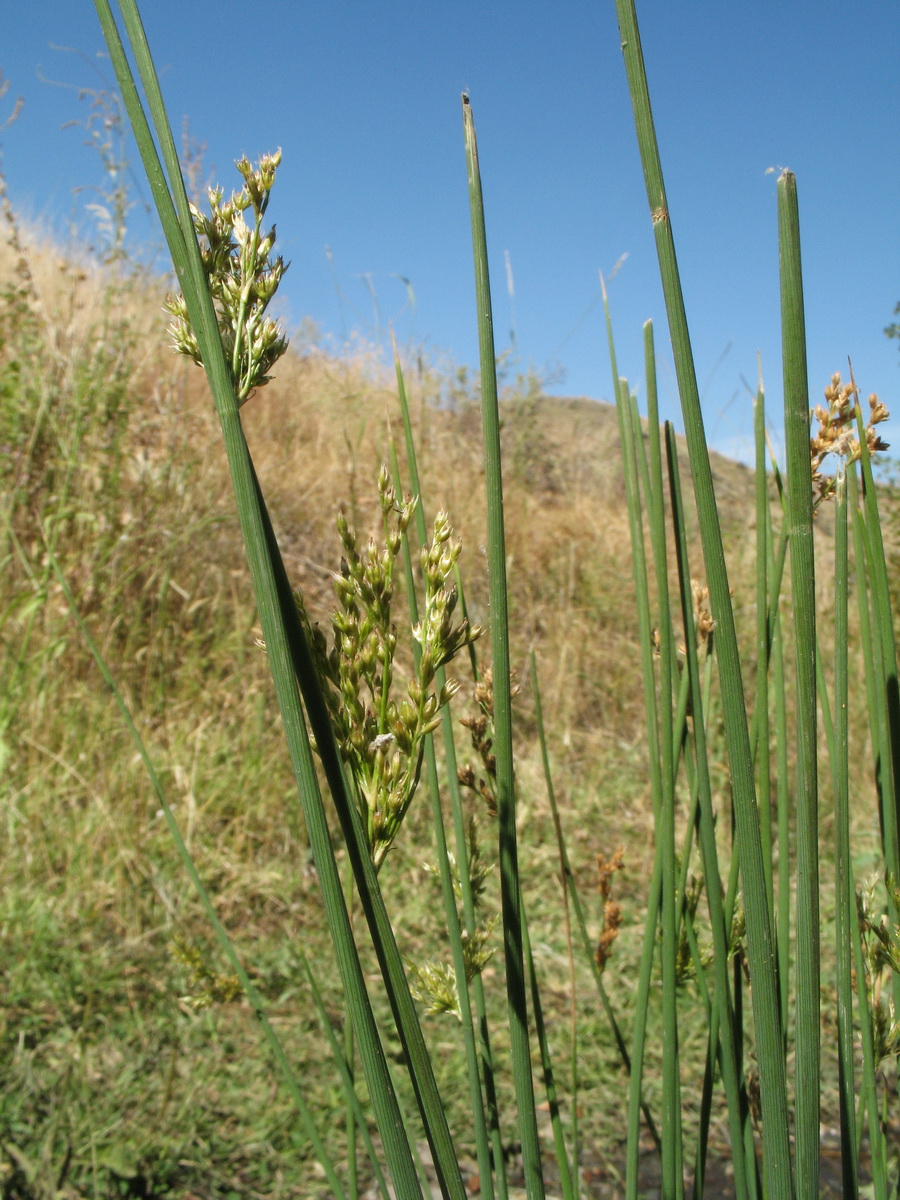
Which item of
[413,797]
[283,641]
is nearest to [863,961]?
[413,797]

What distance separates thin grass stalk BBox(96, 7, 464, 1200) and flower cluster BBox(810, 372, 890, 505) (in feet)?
1.18

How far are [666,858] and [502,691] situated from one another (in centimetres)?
25

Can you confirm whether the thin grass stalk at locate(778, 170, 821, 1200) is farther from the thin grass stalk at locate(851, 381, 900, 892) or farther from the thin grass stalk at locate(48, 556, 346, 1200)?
the thin grass stalk at locate(48, 556, 346, 1200)

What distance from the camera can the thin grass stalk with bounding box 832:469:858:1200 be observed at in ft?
1.60

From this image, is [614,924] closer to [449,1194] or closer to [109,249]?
[449,1194]

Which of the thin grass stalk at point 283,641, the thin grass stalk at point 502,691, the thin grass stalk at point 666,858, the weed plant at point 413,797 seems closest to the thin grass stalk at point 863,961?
the weed plant at point 413,797

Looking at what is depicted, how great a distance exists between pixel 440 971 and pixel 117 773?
165 cm

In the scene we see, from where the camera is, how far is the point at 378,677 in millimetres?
376

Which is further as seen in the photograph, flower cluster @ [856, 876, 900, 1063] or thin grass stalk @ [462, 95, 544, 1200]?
flower cluster @ [856, 876, 900, 1063]

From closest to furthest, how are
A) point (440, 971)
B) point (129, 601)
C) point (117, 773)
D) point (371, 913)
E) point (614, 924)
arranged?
point (371, 913)
point (440, 971)
point (614, 924)
point (117, 773)
point (129, 601)


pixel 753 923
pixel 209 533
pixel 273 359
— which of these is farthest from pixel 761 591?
pixel 209 533

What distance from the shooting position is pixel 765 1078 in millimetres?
393

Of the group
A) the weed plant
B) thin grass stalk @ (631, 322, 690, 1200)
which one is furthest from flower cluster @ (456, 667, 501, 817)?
thin grass stalk @ (631, 322, 690, 1200)

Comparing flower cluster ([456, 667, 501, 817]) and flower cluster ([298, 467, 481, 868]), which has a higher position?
flower cluster ([298, 467, 481, 868])
